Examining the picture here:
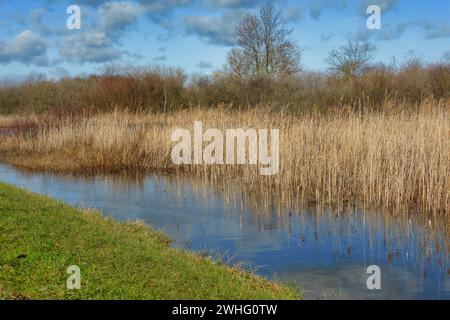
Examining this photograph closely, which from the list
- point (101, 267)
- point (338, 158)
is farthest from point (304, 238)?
point (101, 267)

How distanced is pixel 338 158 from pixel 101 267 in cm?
525

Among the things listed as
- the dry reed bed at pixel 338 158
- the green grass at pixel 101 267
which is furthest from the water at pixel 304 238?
the green grass at pixel 101 267

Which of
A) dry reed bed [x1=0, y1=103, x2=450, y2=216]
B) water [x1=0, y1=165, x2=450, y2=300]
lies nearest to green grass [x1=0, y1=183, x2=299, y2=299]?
water [x1=0, y1=165, x2=450, y2=300]

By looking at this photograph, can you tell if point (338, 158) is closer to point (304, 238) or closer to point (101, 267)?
point (304, 238)

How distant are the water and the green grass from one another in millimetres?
653

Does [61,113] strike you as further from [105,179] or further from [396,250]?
[396,250]

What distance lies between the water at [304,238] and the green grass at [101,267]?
0.65 meters

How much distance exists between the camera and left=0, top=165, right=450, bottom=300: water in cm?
512

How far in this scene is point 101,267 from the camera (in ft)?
14.4

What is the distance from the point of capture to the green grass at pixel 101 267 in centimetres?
393

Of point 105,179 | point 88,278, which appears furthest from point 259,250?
point 105,179

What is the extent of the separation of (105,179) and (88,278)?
7721 mm

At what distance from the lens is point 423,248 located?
6070mm

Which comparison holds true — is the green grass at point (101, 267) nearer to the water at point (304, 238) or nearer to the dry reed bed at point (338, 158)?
the water at point (304, 238)
